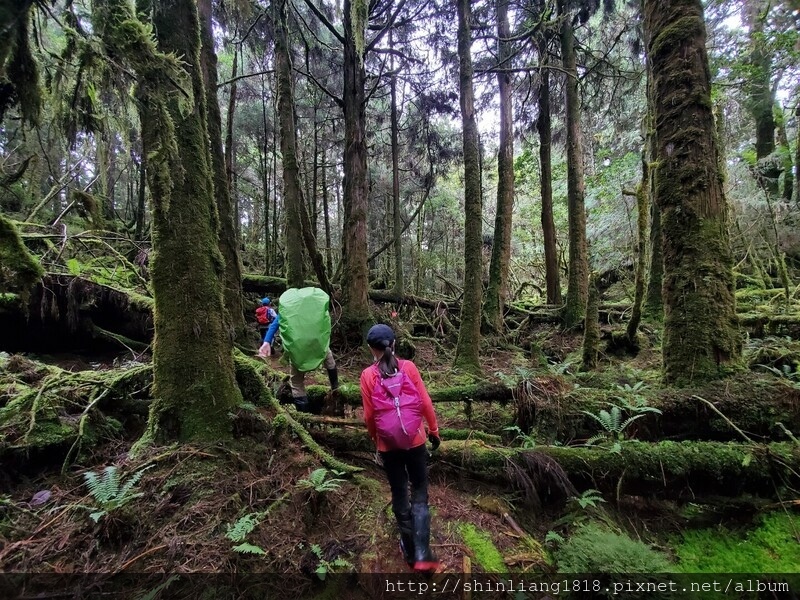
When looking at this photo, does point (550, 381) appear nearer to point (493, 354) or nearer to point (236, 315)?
point (493, 354)

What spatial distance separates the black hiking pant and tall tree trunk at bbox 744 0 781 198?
13442mm

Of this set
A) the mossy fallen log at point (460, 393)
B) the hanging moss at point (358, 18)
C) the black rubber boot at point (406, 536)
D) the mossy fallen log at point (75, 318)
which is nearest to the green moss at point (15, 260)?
the mossy fallen log at point (460, 393)

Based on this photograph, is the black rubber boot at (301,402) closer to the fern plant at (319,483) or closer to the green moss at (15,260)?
the fern plant at (319,483)

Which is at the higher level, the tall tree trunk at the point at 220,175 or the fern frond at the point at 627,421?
the tall tree trunk at the point at 220,175

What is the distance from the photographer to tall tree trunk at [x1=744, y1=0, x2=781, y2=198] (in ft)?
35.8

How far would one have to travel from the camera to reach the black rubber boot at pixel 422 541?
3045mm

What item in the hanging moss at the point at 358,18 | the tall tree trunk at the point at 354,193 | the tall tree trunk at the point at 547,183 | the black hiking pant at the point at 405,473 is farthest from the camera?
the tall tree trunk at the point at 547,183

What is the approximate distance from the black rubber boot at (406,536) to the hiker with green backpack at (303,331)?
252cm

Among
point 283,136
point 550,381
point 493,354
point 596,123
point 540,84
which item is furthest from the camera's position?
point 596,123

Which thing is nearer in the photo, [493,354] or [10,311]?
[10,311]

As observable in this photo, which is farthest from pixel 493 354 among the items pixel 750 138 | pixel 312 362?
pixel 750 138

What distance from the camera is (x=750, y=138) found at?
17.1 metres

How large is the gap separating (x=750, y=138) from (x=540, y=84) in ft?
42.3

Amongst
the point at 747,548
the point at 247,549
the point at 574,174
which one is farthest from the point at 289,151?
the point at 747,548
